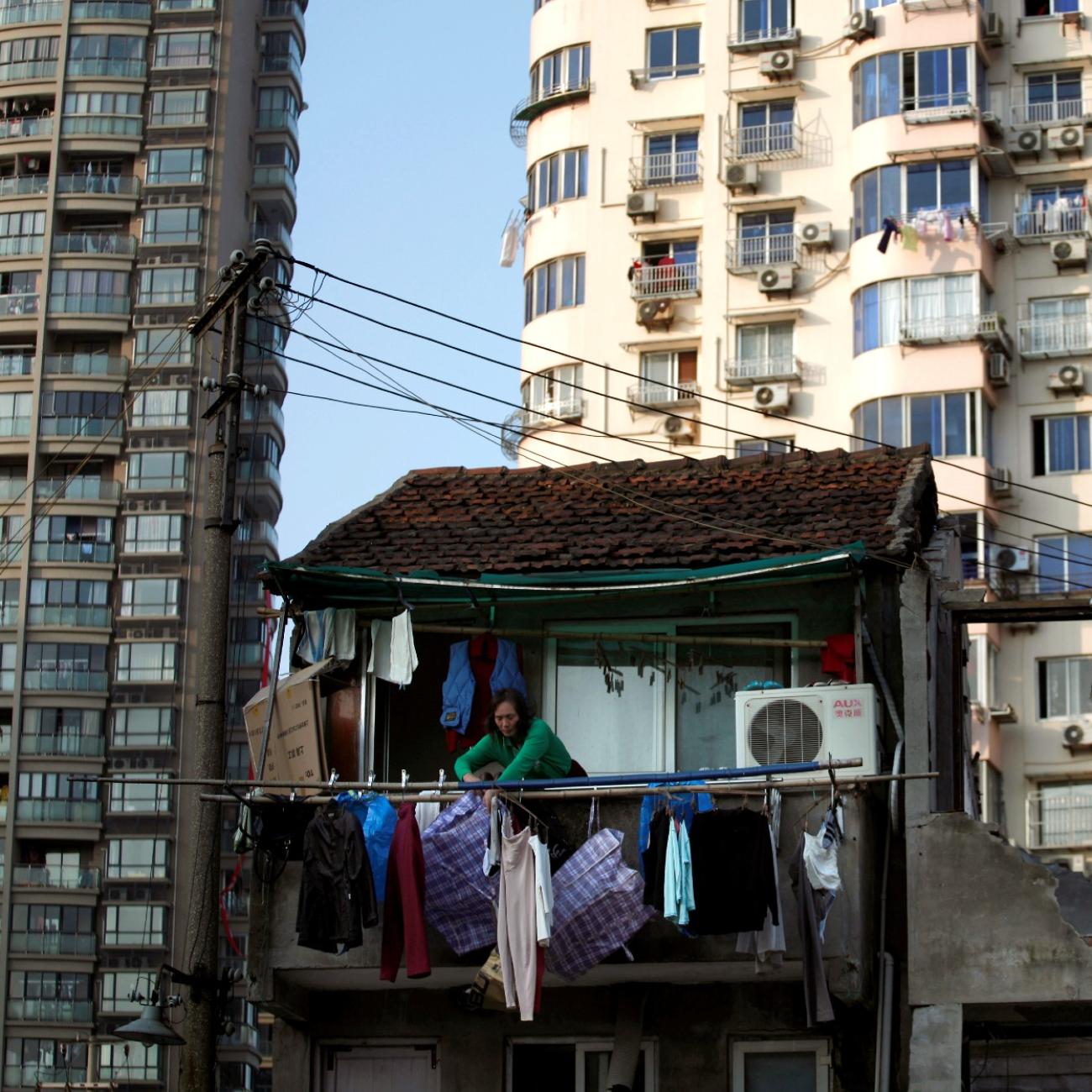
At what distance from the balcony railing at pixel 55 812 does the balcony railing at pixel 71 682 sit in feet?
12.8

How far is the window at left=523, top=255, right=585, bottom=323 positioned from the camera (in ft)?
180

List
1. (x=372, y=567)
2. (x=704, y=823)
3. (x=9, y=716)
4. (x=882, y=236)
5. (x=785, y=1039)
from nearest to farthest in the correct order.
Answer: (x=704, y=823), (x=785, y=1039), (x=372, y=567), (x=882, y=236), (x=9, y=716)

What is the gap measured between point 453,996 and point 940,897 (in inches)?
160

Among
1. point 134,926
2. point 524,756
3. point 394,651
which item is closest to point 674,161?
point 134,926

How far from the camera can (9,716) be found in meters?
72.0

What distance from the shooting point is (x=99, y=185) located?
Answer: 250 ft

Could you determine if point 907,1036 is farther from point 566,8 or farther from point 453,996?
point 566,8

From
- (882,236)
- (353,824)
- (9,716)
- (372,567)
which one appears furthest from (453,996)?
(9,716)

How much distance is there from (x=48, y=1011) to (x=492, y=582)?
5384 centimetres

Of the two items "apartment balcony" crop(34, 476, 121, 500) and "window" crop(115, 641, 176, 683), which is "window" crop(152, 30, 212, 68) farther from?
"window" crop(115, 641, 176, 683)

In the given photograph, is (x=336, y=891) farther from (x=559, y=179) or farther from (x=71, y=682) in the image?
(x=71, y=682)

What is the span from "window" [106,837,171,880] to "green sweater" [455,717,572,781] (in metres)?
53.7

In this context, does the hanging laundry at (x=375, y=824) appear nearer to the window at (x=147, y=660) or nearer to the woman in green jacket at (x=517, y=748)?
the woman in green jacket at (x=517, y=748)

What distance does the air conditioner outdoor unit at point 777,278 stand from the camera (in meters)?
52.2
